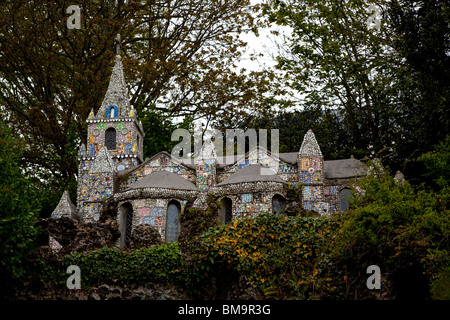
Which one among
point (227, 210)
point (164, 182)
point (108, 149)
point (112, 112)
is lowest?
point (227, 210)

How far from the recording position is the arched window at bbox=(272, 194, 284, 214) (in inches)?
958

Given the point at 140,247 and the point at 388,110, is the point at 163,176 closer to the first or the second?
the point at 140,247

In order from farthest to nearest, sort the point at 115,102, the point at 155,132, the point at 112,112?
the point at 155,132
the point at 115,102
the point at 112,112

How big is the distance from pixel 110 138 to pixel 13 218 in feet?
39.9

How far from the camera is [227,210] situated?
81.7 feet

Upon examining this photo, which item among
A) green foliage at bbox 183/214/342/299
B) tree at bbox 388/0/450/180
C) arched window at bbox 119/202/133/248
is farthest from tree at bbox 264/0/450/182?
arched window at bbox 119/202/133/248

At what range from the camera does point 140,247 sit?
21.2 meters

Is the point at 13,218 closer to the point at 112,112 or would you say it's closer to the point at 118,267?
the point at 118,267

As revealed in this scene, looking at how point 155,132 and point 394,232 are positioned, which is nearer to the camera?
point 394,232

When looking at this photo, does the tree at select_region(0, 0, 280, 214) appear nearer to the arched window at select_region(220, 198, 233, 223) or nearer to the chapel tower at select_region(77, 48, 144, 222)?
the chapel tower at select_region(77, 48, 144, 222)

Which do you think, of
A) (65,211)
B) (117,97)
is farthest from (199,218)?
(117,97)

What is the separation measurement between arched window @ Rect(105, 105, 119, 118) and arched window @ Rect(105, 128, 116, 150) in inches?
31.2

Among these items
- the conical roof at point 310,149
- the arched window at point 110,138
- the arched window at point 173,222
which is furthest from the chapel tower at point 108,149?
the conical roof at point 310,149
